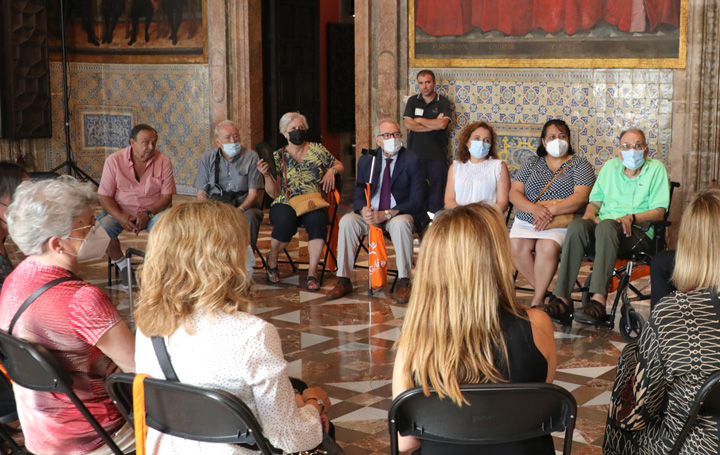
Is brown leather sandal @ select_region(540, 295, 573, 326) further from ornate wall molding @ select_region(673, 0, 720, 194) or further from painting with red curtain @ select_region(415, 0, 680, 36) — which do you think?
painting with red curtain @ select_region(415, 0, 680, 36)

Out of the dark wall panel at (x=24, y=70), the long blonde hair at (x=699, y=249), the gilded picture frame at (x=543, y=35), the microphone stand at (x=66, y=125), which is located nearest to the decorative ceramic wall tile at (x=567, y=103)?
the gilded picture frame at (x=543, y=35)

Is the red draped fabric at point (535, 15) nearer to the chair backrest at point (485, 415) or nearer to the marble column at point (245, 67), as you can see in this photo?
the marble column at point (245, 67)

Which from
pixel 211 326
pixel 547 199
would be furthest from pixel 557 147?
pixel 211 326

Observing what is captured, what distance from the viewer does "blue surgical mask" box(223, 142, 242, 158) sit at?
6.91 metres

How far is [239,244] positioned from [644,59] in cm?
667

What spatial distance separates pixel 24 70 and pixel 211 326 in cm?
1046

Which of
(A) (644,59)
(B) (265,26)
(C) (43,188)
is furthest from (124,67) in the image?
(C) (43,188)

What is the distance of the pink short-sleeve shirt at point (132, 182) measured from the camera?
657cm

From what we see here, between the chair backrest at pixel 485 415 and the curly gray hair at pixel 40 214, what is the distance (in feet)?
4.49

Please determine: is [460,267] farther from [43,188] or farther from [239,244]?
[43,188]

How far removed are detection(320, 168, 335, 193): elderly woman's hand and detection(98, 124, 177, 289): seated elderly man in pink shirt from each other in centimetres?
117

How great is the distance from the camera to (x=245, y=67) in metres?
10.9

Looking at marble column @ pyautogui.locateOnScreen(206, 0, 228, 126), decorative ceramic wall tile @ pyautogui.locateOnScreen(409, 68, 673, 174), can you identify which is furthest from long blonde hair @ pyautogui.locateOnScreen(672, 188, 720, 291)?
marble column @ pyautogui.locateOnScreen(206, 0, 228, 126)

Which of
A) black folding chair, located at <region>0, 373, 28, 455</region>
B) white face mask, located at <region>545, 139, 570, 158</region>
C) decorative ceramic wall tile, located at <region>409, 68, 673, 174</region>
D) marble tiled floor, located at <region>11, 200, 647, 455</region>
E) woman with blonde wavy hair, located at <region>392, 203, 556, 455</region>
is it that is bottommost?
marble tiled floor, located at <region>11, 200, 647, 455</region>
